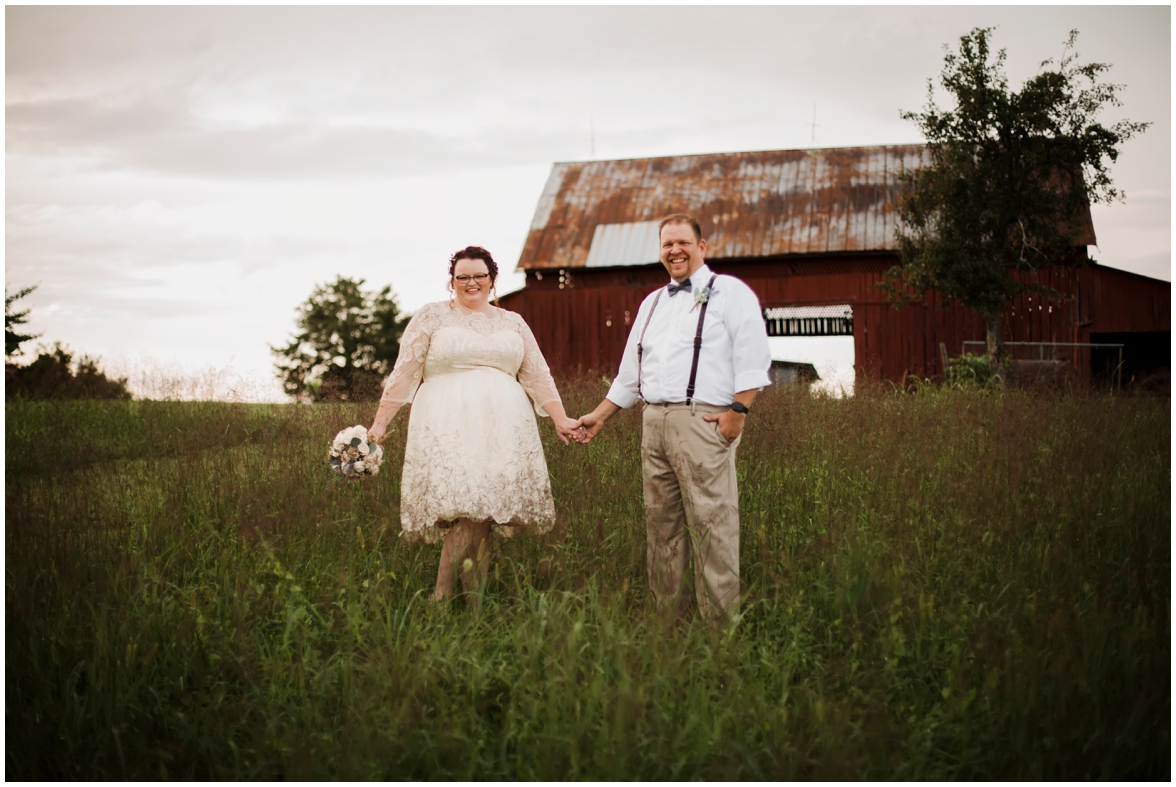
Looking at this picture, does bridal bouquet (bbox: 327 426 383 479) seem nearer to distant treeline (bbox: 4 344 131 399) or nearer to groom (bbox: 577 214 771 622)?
groom (bbox: 577 214 771 622)

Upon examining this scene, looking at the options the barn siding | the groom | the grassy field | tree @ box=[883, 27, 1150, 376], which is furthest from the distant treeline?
tree @ box=[883, 27, 1150, 376]

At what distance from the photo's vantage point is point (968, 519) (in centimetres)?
436

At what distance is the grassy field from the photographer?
2611 mm

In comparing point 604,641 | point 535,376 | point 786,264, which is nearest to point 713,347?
point 535,376

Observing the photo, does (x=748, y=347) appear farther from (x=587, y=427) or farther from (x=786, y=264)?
(x=786, y=264)

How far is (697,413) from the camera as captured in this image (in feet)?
12.0

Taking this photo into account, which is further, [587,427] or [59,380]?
[59,380]

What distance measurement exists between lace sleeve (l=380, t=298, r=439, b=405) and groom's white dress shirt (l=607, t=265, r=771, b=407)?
1.21 meters

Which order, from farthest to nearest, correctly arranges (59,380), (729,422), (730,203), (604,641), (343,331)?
(343,331)
(730,203)
(59,380)
(729,422)
(604,641)

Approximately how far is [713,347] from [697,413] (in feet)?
1.08

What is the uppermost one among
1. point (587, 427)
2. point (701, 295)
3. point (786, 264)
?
point (786, 264)

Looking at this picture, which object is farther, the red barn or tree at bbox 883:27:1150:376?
the red barn

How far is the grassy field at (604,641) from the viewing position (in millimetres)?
2611

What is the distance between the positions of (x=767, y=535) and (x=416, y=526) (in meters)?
2.02
